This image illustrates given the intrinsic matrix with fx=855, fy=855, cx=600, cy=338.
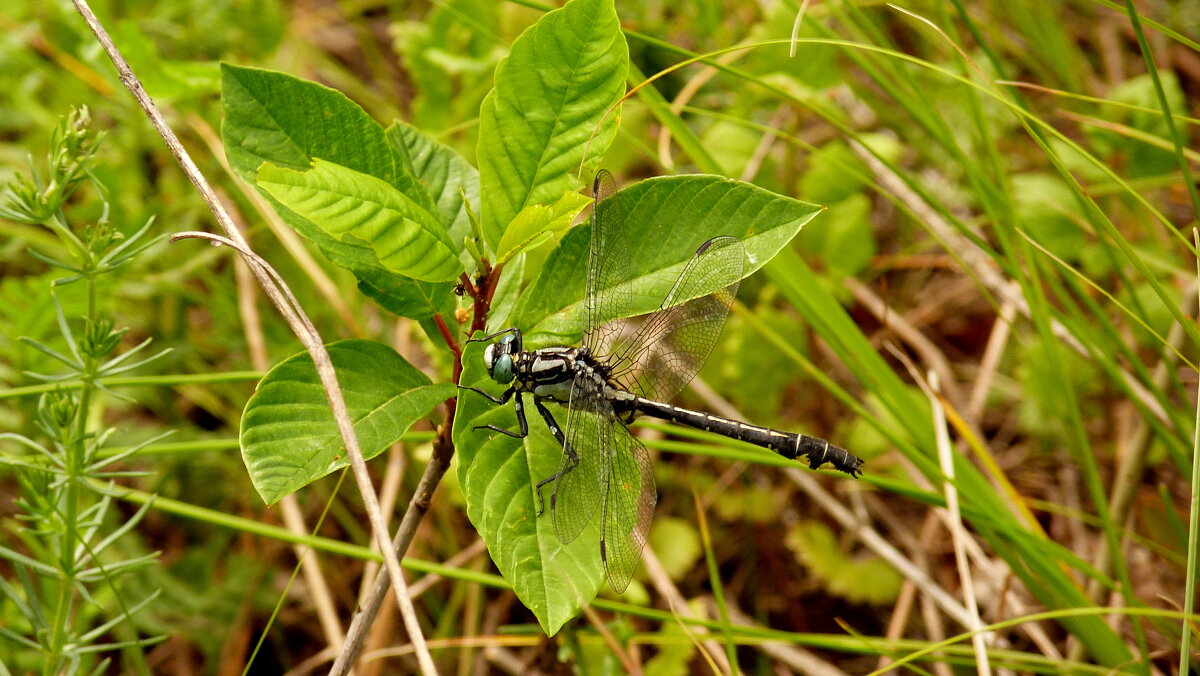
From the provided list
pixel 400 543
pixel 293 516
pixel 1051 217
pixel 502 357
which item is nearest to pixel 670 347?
pixel 502 357

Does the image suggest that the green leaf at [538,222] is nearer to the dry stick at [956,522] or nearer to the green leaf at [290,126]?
the green leaf at [290,126]

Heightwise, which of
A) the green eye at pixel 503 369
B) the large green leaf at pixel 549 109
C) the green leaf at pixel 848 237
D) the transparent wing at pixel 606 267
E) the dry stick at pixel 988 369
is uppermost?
the large green leaf at pixel 549 109

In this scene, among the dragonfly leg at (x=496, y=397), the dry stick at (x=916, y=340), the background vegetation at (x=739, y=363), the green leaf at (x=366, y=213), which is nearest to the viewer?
the green leaf at (x=366, y=213)

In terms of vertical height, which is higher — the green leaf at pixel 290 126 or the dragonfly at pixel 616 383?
the green leaf at pixel 290 126

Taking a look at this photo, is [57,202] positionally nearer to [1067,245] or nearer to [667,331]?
[667,331]

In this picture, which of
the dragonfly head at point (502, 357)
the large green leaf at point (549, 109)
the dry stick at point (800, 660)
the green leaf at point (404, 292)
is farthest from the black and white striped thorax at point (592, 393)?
the dry stick at point (800, 660)

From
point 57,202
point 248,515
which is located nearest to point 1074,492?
point 248,515

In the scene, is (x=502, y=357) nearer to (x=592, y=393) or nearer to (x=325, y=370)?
(x=592, y=393)
